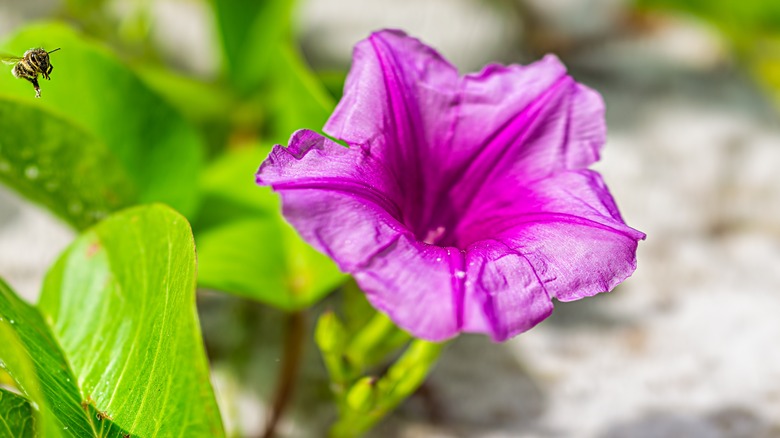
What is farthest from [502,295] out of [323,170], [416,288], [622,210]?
[622,210]

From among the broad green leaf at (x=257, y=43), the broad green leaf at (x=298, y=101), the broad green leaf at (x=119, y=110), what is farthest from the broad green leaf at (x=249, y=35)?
the broad green leaf at (x=119, y=110)

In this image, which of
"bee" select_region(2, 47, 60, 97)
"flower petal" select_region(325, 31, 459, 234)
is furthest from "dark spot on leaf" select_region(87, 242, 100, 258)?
"flower petal" select_region(325, 31, 459, 234)

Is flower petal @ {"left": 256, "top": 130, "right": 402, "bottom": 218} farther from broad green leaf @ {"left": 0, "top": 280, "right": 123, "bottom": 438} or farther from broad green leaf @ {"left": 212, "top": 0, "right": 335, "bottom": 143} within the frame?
broad green leaf @ {"left": 212, "top": 0, "right": 335, "bottom": 143}

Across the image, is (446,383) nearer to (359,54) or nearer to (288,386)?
(288,386)

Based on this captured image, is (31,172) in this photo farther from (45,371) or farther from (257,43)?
(257,43)

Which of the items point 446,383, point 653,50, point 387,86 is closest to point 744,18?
point 653,50

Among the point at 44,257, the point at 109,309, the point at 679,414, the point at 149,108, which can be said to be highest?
the point at 149,108

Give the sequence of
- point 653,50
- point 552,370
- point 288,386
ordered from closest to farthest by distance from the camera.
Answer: point 288,386 → point 552,370 → point 653,50
